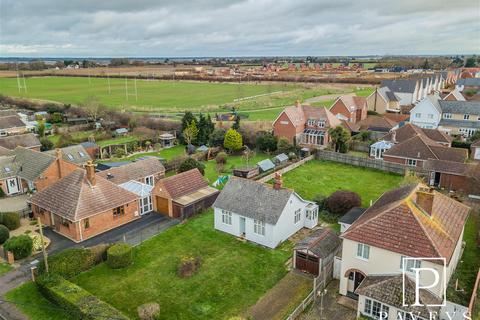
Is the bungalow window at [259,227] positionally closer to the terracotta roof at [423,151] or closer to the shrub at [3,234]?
the shrub at [3,234]

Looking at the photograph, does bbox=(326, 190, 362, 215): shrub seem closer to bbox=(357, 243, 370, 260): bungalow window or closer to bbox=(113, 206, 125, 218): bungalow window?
bbox=(357, 243, 370, 260): bungalow window

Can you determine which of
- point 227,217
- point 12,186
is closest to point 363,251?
point 227,217

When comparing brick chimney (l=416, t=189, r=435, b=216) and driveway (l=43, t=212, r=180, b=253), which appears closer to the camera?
brick chimney (l=416, t=189, r=435, b=216)

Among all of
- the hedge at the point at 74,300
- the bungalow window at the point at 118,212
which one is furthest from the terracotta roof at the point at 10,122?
the hedge at the point at 74,300

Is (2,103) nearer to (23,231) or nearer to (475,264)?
(23,231)

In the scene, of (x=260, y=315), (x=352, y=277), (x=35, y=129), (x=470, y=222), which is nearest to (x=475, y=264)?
(x=470, y=222)

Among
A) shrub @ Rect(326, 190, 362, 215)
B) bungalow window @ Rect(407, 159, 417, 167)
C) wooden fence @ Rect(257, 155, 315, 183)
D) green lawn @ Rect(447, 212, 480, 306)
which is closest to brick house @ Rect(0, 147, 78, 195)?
wooden fence @ Rect(257, 155, 315, 183)
